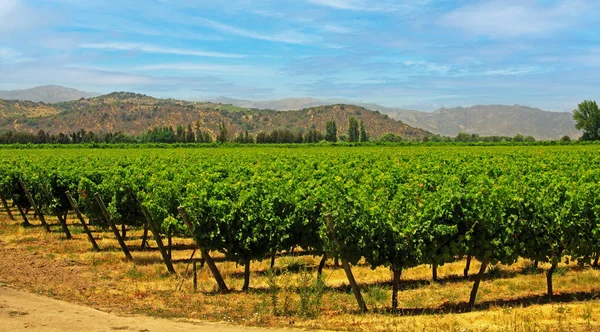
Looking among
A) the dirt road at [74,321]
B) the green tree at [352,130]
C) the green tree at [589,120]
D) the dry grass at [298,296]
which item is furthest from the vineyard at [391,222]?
the green tree at [352,130]

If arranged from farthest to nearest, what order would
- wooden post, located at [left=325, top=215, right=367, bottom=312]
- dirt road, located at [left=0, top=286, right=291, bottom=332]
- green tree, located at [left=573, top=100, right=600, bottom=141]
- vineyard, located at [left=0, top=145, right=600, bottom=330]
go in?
green tree, located at [left=573, top=100, right=600, bottom=141]
vineyard, located at [left=0, top=145, right=600, bottom=330]
wooden post, located at [left=325, top=215, right=367, bottom=312]
dirt road, located at [left=0, top=286, right=291, bottom=332]

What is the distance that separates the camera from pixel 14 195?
85.3 feet

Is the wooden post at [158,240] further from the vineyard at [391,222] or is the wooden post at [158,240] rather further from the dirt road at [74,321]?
the dirt road at [74,321]

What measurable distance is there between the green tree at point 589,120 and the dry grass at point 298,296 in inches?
5136

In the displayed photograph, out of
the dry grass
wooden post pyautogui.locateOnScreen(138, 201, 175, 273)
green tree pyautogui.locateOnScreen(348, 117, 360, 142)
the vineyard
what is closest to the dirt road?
the dry grass

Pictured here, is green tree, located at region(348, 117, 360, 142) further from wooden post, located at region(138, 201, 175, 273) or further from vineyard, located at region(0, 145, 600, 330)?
A: wooden post, located at region(138, 201, 175, 273)

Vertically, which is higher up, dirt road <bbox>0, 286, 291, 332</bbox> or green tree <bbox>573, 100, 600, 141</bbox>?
green tree <bbox>573, 100, 600, 141</bbox>

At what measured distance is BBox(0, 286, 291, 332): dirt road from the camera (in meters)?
9.95

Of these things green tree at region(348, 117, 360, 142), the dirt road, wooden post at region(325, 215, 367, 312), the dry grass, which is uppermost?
green tree at region(348, 117, 360, 142)

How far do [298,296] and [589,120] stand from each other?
453 feet

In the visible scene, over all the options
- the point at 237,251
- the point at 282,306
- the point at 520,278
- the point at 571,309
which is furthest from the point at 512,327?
the point at 237,251

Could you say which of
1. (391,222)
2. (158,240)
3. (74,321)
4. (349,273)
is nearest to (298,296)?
(349,273)

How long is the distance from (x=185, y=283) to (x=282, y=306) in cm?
388

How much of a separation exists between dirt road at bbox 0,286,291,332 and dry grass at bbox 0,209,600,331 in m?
0.69
